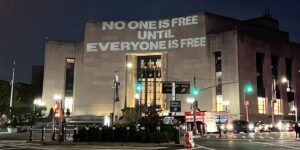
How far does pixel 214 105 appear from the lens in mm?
82750

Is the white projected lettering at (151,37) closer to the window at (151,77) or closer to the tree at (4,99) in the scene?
the window at (151,77)

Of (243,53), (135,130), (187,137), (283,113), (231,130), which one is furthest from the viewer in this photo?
(283,113)

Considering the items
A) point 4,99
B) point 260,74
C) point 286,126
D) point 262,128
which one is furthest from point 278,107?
point 4,99

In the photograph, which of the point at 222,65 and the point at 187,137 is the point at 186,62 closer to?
the point at 222,65

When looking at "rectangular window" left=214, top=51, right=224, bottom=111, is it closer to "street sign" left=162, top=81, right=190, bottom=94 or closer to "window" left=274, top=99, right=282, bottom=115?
"window" left=274, top=99, right=282, bottom=115

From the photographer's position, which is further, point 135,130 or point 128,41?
Answer: point 128,41

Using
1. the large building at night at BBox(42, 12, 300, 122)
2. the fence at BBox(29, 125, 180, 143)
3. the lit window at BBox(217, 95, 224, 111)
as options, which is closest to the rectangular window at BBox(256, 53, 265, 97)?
the large building at night at BBox(42, 12, 300, 122)

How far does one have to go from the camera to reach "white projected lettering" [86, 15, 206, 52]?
286 feet

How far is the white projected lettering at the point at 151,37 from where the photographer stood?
87.3m

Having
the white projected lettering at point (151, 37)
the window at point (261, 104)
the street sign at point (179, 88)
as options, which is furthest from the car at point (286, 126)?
the street sign at point (179, 88)

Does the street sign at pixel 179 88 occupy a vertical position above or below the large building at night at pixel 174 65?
below

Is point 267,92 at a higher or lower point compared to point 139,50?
lower

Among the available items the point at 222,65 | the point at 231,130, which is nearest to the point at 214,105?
the point at 222,65

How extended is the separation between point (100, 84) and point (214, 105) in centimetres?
2589
